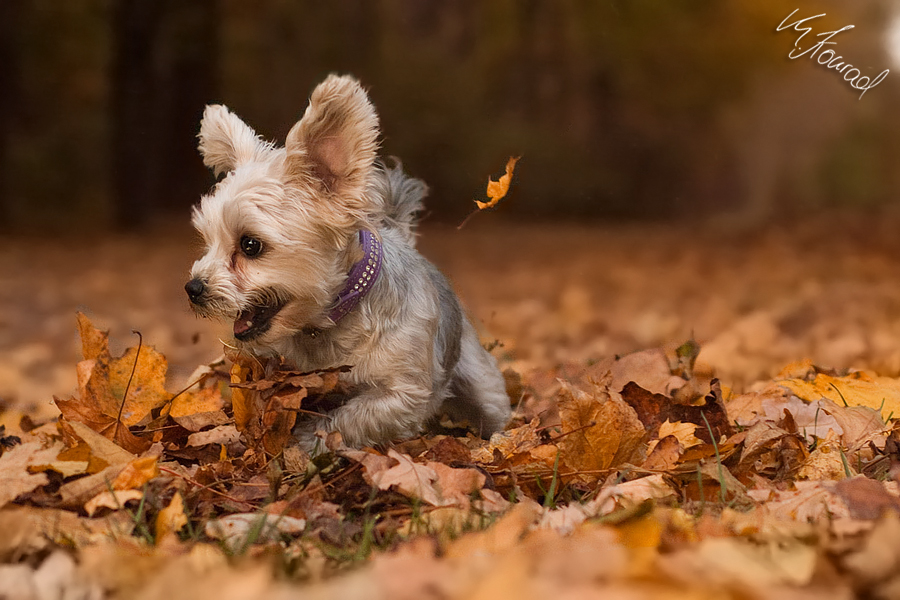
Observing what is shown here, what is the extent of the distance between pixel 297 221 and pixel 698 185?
16.9 meters

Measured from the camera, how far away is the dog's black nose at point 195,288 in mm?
2789

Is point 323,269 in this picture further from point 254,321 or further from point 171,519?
point 171,519

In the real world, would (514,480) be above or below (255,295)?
below

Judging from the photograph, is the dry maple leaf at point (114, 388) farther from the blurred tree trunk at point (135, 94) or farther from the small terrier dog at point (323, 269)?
the blurred tree trunk at point (135, 94)

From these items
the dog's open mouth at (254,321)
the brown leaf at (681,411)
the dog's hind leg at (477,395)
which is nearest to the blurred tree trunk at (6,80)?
the dog's hind leg at (477,395)

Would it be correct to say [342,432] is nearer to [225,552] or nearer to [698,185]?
[225,552]

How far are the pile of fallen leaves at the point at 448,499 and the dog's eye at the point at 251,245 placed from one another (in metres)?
0.40

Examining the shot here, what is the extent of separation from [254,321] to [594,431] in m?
1.12

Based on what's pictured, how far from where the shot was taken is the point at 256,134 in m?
3.30

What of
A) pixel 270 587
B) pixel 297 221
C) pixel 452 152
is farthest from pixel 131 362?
pixel 452 152

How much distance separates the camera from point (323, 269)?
287cm

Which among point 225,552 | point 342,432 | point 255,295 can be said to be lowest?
point 225,552

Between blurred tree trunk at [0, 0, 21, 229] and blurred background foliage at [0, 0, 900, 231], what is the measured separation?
0.06 m

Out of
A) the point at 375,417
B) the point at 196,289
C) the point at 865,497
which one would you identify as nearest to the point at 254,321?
the point at 196,289
